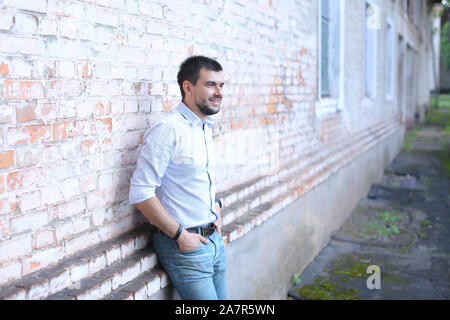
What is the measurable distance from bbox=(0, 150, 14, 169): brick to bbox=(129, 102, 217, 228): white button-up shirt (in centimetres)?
59

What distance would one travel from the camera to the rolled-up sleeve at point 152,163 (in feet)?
7.27

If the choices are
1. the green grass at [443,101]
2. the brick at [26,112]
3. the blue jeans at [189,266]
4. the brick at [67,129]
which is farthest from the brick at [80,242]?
the green grass at [443,101]

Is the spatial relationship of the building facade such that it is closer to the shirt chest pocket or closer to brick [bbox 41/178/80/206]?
brick [bbox 41/178/80/206]

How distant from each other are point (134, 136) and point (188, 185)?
1.32 ft

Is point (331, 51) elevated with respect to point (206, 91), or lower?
elevated

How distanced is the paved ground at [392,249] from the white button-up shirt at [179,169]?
88.1 inches

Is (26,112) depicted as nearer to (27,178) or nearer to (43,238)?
(27,178)

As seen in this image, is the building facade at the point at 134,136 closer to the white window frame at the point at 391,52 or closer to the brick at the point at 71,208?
the brick at the point at 71,208

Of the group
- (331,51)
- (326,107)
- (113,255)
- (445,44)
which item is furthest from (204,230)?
(445,44)

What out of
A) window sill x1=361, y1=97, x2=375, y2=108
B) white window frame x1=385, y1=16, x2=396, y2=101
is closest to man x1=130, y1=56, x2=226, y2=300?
window sill x1=361, y1=97, x2=375, y2=108

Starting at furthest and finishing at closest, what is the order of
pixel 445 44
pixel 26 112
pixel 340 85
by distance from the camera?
pixel 445 44 → pixel 340 85 → pixel 26 112

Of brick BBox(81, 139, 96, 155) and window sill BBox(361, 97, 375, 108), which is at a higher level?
window sill BBox(361, 97, 375, 108)

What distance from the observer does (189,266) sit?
242 centimetres

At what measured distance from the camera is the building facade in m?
1.86
